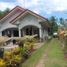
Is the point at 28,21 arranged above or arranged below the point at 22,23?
above

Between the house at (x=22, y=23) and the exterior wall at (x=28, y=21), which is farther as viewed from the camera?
the exterior wall at (x=28, y=21)

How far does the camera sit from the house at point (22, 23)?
4562 cm

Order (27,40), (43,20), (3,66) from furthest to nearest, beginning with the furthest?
(43,20)
(27,40)
(3,66)

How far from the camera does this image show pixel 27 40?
1187 inches

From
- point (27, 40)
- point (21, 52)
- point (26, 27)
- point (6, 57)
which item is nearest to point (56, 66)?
point (6, 57)

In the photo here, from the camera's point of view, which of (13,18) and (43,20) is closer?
(43,20)

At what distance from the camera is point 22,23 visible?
4678 cm

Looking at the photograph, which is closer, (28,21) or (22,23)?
(28,21)

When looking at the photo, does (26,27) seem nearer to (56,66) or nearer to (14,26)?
(14,26)

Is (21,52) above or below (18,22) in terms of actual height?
below

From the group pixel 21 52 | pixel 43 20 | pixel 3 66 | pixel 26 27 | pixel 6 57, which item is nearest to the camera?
pixel 3 66

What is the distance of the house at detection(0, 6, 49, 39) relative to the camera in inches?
1796

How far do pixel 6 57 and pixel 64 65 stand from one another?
339 centimetres

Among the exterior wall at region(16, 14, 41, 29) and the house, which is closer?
the house
